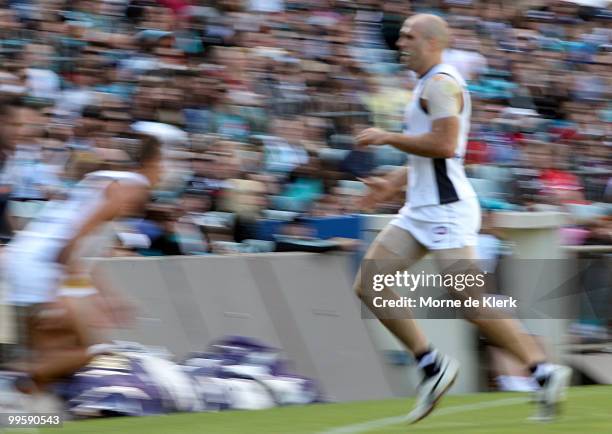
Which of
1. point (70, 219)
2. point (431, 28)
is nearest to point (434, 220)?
point (431, 28)

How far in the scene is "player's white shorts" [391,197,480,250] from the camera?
6.81 metres

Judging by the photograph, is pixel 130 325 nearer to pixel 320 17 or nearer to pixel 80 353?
pixel 80 353

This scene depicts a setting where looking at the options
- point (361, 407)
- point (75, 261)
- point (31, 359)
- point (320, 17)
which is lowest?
point (361, 407)

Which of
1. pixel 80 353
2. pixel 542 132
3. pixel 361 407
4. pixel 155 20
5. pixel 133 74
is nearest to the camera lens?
pixel 80 353

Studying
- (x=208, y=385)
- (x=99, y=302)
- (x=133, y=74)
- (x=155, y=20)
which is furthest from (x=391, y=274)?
(x=155, y=20)

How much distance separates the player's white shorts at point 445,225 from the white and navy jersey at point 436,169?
0.11ft

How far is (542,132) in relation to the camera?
46.1 feet

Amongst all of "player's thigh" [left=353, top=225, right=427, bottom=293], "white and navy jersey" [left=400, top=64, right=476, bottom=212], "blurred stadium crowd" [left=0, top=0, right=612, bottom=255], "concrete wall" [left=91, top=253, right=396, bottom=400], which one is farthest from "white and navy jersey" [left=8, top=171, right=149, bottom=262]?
"blurred stadium crowd" [left=0, top=0, right=612, bottom=255]

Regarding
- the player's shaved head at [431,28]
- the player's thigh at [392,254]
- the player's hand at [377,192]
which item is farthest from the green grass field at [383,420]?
the player's shaved head at [431,28]

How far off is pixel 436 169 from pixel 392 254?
1.57 feet

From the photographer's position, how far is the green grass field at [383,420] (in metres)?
6.89

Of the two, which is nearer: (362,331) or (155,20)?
(362,331)

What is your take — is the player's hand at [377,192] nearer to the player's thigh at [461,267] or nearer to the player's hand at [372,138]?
the player's thigh at [461,267]

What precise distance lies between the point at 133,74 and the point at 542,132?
4.40 meters
